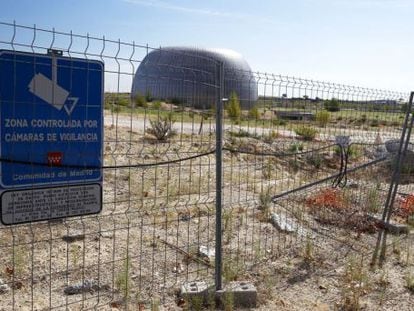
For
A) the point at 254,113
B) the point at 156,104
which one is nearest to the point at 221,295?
the point at 156,104

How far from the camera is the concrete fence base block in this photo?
13.4 ft

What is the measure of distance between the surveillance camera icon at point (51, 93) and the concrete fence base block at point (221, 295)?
6.46 feet

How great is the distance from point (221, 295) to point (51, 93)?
7.59 feet

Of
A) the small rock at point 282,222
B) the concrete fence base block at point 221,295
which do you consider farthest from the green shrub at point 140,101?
the small rock at point 282,222

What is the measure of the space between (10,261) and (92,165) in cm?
191

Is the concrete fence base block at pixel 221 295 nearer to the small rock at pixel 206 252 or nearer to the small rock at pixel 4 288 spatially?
the small rock at pixel 206 252

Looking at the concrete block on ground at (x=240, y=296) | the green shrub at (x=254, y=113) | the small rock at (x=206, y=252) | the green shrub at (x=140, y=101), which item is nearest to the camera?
the green shrub at (x=140, y=101)

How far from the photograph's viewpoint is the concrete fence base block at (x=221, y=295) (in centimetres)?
409

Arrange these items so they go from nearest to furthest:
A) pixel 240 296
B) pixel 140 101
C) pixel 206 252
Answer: pixel 140 101
pixel 240 296
pixel 206 252

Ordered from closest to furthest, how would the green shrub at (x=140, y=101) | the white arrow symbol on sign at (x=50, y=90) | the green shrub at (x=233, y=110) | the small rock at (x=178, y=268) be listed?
the white arrow symbol on sign at (x=50, y=90) < the green shrub at (x=140, y=101) < the small rock at (x=178, y=268) < the green shrub at (x=233, y=110)

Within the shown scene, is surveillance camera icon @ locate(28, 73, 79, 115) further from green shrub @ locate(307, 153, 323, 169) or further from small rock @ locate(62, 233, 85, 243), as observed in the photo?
green shrub @ locate(307, 153, 323, 169)

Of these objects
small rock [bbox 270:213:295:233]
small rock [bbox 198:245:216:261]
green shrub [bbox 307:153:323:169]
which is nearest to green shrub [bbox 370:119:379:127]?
small rock [bbox 270:213:295:233]

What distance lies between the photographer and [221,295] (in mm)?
4164

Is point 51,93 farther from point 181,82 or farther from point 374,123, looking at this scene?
point 374,123
